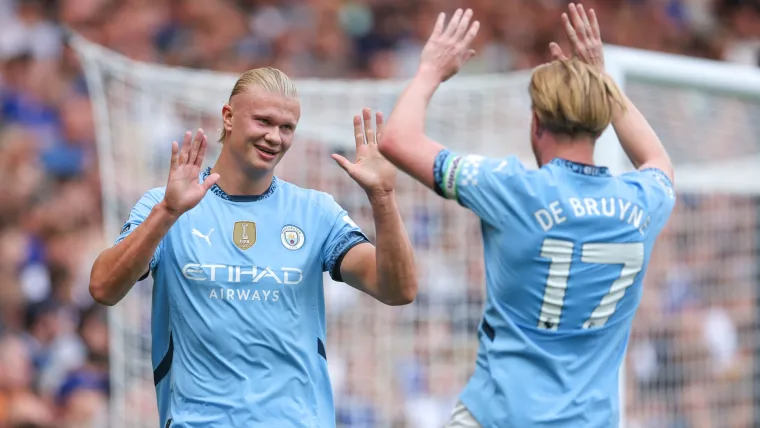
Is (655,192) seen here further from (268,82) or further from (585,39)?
(268,82)

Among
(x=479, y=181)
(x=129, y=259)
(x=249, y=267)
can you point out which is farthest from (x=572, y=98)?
(x=129, y=259)

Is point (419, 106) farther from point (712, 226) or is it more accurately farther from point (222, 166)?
point (712, 226)

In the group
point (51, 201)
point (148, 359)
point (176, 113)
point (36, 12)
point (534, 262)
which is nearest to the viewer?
point (534, 262)

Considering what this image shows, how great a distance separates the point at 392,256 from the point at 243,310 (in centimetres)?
55

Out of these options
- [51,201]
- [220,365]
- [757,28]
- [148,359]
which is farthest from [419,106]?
[757,28]

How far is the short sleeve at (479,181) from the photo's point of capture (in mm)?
4023

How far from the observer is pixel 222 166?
4.55 metres

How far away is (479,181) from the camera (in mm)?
4027

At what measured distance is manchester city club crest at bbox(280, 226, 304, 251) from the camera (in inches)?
176

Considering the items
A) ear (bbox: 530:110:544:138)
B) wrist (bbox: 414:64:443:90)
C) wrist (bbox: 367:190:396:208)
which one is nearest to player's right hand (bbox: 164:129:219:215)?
wrist (bbox: 367:190:396:208)

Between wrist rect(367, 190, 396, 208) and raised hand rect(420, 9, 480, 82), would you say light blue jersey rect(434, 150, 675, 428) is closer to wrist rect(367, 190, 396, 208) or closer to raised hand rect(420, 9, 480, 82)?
wrist rect(367, 190, 396, 208)

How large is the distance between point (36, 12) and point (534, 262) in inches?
331

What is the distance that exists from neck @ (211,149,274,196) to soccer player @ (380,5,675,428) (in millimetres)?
630

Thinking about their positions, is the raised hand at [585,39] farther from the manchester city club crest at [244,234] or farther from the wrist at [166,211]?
the wrist at [166,211]
